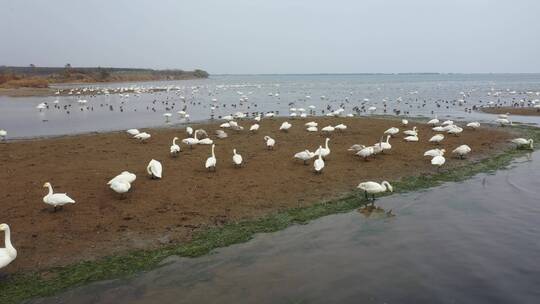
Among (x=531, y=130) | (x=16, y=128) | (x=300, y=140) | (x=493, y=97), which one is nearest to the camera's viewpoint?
(x=300, y=140)

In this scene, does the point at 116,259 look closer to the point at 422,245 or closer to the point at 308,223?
the point at 308,223

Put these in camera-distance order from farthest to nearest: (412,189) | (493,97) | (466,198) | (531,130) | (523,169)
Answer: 1. (493,97)
2. (531,130)
3. (523,169)
4. (412,189)
5. (466,198)

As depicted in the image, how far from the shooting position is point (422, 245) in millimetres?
10742

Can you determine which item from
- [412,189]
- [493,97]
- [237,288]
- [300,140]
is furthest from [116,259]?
[493,97]

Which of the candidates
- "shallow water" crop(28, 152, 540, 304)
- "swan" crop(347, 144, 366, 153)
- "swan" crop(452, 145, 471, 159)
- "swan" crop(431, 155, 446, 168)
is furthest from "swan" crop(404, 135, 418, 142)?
"shallow water" crop(28, 152, 540, 304)

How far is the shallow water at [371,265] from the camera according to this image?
8.57 metres

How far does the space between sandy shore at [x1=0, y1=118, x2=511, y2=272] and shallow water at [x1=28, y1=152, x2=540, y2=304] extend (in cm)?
160

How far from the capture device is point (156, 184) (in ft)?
48.9

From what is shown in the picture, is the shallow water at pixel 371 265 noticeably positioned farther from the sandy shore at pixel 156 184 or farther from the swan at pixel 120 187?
the swan at pixel 120 187

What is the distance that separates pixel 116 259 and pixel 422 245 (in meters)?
6.81

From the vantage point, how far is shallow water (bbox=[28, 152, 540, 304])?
857cm

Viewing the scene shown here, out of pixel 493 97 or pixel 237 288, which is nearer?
pixel 237 288

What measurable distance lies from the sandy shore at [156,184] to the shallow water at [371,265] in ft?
5.27

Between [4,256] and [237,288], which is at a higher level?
[4,256]
